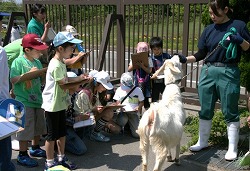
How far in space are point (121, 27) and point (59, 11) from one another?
92.2 inches

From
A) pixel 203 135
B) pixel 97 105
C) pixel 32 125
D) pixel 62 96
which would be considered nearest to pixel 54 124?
pixel 62 96

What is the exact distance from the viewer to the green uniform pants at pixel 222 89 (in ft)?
12.9

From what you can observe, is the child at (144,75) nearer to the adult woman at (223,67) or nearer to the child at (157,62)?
the child at (157,62)

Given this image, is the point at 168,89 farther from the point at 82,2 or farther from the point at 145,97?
the point at 82,2

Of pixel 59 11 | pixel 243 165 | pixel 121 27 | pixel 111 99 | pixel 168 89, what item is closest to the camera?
pixel 243 165

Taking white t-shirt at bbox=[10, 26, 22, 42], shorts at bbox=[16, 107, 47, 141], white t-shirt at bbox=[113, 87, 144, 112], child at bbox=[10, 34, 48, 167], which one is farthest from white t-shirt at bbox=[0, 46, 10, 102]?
white t-shirt at bbox=[10, 26, 22, 42]

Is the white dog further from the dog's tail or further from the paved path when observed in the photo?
the paved path

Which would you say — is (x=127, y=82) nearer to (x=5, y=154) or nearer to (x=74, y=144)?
(x=74, y=144)

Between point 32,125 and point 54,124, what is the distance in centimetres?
49

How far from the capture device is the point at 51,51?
14.4 feet

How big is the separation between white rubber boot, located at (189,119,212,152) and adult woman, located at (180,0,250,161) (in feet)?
0.35

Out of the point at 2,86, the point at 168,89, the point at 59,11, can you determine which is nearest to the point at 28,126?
the point at 2,86

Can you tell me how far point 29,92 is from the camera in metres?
4.16

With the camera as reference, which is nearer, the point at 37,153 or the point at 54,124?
the point at 54,124
